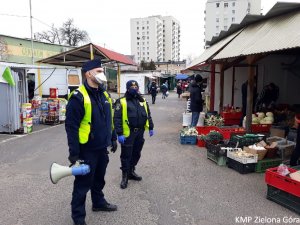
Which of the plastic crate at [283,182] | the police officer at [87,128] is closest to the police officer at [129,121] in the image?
the police officer at [87,128]

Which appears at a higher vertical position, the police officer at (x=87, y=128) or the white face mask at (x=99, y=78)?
the white face mask at (x=99, y=78)

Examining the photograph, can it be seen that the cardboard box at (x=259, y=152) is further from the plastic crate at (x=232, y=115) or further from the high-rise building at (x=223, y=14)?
the high-rise building at (x=223, y=14)

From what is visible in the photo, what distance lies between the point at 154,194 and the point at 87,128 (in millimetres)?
1960

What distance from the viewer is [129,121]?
4.99m

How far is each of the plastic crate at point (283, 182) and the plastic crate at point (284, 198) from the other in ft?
0.27

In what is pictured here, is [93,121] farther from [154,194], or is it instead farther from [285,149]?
[285,149]

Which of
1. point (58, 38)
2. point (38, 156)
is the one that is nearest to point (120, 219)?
point (38, 156)

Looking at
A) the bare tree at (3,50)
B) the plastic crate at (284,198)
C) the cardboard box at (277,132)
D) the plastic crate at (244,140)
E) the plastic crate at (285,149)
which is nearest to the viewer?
the plastic crate at (284,198)

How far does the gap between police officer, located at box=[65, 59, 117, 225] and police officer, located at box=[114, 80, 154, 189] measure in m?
1.08

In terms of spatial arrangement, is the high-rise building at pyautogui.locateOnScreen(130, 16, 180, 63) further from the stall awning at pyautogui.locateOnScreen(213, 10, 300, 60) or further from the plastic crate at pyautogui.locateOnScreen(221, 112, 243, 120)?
the stall awning at pyautogui.locateOnScreen(213, 10, 300, 60)

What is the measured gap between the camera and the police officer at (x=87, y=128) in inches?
136

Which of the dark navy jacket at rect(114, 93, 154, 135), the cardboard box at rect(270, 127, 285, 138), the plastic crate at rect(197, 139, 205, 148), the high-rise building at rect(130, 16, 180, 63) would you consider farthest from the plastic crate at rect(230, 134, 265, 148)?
the high-rise building at rect(130, 16, 180, 63)

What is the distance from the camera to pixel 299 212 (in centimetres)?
408

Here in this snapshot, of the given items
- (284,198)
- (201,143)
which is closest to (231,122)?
(201,143)
